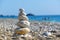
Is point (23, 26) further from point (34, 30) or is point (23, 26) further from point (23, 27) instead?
point (34, 30)

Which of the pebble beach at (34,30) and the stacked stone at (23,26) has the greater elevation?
the stacked stone at (23,26)

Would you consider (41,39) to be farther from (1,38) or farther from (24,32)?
(1,38)

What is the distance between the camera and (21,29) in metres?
14.7

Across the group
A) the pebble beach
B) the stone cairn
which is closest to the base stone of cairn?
the stone cairn

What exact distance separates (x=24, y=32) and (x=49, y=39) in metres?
1.52

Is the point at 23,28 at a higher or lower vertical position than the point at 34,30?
higher

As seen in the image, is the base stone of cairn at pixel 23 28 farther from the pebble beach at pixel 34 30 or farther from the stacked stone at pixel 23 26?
the pebble beach at pixel 34 30

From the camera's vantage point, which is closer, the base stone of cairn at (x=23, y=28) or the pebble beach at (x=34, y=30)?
the pebble beach at (x=34, y=30)

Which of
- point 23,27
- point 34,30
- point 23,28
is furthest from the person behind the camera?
point 34,30

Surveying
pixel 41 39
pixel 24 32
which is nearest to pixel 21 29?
pixel 24 32

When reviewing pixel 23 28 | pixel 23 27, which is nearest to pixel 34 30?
pixel 23 27

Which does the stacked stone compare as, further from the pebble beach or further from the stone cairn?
the pebble beach

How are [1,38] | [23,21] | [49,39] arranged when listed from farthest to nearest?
[23,21]
[49,39]
[1,38]

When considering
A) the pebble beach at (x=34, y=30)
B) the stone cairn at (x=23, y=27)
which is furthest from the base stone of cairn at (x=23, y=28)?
the pebble beach at (x=34, y=30)
